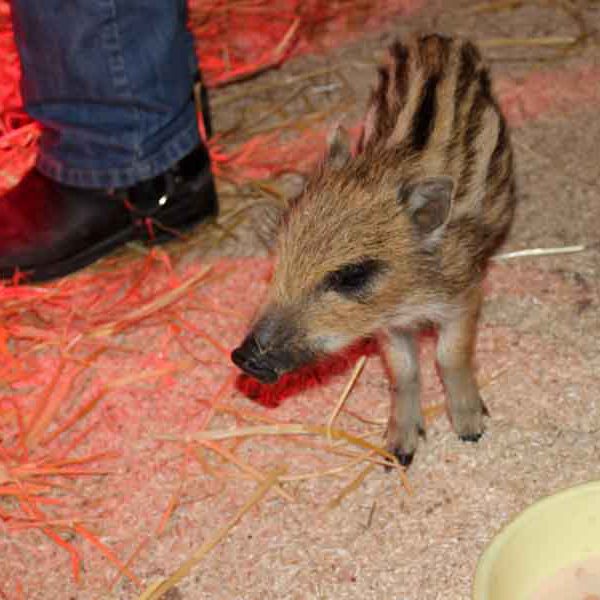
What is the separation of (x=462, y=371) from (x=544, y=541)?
0.55 meters

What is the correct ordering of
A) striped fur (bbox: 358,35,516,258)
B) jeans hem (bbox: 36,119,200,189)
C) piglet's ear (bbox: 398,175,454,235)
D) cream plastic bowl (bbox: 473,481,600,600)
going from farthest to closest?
jeans hem (bbox: 36,119,200,189)
striped fur (bbox: 358,35,516,258)
piglet's ear (bbox: 398,175,454,235)
cream plastic bowl (bbox: 473,481,600,600)

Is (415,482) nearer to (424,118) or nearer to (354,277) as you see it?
(354,277)

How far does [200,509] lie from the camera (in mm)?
2584

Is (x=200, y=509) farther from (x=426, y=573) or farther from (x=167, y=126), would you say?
(x=167, y=126)

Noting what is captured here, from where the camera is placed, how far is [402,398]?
8.71ft

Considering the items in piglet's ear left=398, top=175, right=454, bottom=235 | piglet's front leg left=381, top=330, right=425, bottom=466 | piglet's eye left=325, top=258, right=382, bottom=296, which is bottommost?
piglet's front leg left=381, top=330, right=425, bottom=466

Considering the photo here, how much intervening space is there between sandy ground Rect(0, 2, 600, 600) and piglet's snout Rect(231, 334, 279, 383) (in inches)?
14.3

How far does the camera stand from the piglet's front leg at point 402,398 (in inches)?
103

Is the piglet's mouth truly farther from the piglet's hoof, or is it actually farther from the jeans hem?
the jeans hem

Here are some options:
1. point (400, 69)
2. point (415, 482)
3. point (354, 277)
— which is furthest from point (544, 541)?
point (400, 69)

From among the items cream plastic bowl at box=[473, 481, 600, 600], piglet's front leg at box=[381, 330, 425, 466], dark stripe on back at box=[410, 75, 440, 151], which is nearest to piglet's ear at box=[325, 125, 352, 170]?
dark stripe on back at box=[410, 75, 440, 151]

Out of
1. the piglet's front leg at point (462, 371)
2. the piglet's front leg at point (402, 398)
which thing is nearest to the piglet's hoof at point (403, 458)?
the piglet's front leg at point (402, 398)

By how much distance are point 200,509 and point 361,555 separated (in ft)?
1.34

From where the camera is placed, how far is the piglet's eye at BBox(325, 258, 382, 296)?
2.39 m
